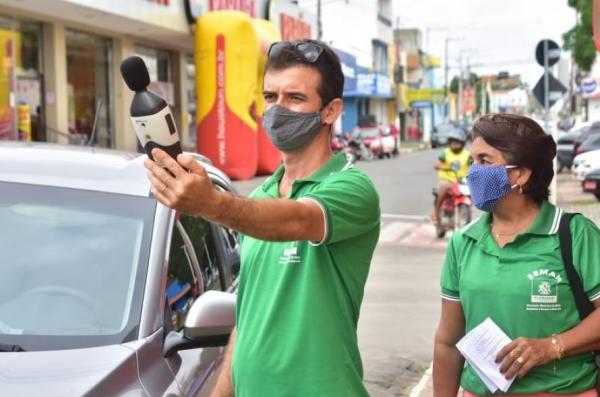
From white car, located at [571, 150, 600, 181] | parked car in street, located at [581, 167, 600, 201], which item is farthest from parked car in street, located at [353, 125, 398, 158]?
parked car in street, located at [581, 167, 600, 201]

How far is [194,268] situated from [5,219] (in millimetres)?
813

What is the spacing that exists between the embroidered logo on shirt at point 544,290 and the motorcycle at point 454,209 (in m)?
10.6

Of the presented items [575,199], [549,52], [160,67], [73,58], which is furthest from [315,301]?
[160,67]

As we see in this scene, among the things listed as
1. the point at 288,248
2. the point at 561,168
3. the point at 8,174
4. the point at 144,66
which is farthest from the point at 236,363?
the point at 561,168

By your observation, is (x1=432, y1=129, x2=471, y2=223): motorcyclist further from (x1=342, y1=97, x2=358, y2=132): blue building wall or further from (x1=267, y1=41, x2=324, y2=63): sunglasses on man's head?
(x1=342, y1=97, x2=358, y2=132): blue building wall

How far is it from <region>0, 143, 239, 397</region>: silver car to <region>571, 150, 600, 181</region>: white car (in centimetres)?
1739

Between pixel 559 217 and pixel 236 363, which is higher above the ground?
pixel 559 217

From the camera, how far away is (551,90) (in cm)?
1542

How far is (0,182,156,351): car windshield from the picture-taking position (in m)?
2.98

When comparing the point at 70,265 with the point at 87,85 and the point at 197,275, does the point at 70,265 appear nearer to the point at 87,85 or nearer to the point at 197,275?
the point at 197,275

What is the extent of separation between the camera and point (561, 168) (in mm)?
30875

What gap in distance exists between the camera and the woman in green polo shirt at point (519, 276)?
8.88 feet

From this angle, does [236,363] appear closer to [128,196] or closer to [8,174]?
[128,196]

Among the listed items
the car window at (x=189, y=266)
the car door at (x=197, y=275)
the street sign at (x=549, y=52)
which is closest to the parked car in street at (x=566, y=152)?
the street sign at (x=549, y=52)
